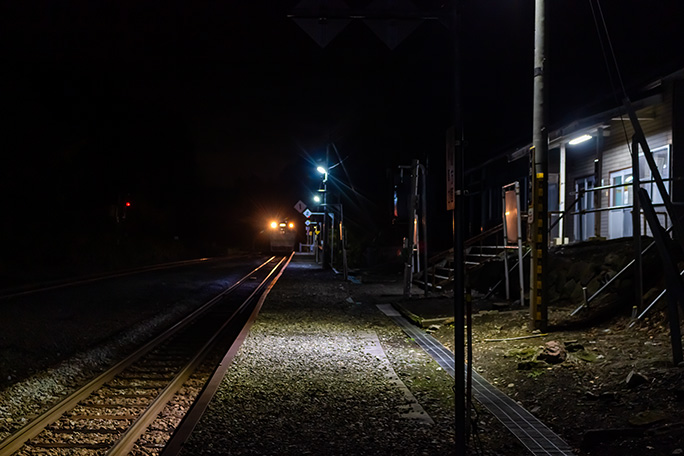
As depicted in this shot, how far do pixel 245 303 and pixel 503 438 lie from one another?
1314 cm

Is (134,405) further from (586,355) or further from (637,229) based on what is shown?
(637,229)

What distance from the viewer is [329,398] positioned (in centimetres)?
664

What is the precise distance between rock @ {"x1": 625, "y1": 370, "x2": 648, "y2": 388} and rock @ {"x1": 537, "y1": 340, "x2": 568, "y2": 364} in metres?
1.54

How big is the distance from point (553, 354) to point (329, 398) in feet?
10.6

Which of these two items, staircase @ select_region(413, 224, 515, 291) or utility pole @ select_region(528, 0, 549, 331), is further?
staircase @ select_region(413, 224, 515, 291)

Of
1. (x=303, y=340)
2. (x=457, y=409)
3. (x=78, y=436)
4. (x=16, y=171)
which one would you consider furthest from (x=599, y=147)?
(x=16, y=171)

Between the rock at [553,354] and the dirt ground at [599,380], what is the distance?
0.02 metres

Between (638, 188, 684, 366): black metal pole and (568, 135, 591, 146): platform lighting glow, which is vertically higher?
(568, 135, 591, 146): platform lighting glow

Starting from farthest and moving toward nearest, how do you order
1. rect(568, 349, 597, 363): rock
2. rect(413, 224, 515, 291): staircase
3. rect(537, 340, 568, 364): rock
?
rect(413, 224, 515, 291): staircase → rect(537, 340, 568, 364): rock → rect(568, 349, 597, 363): rock

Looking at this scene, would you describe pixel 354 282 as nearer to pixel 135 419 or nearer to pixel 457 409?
pixel 135 419

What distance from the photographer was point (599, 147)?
16344mm

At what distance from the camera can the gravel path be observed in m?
5.12

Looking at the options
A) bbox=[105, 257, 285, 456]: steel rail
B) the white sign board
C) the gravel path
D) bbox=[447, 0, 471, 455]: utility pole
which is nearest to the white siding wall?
the gravel path

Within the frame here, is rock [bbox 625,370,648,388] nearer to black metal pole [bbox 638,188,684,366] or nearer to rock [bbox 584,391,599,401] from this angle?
rock [bbox 584,391,599,401]
